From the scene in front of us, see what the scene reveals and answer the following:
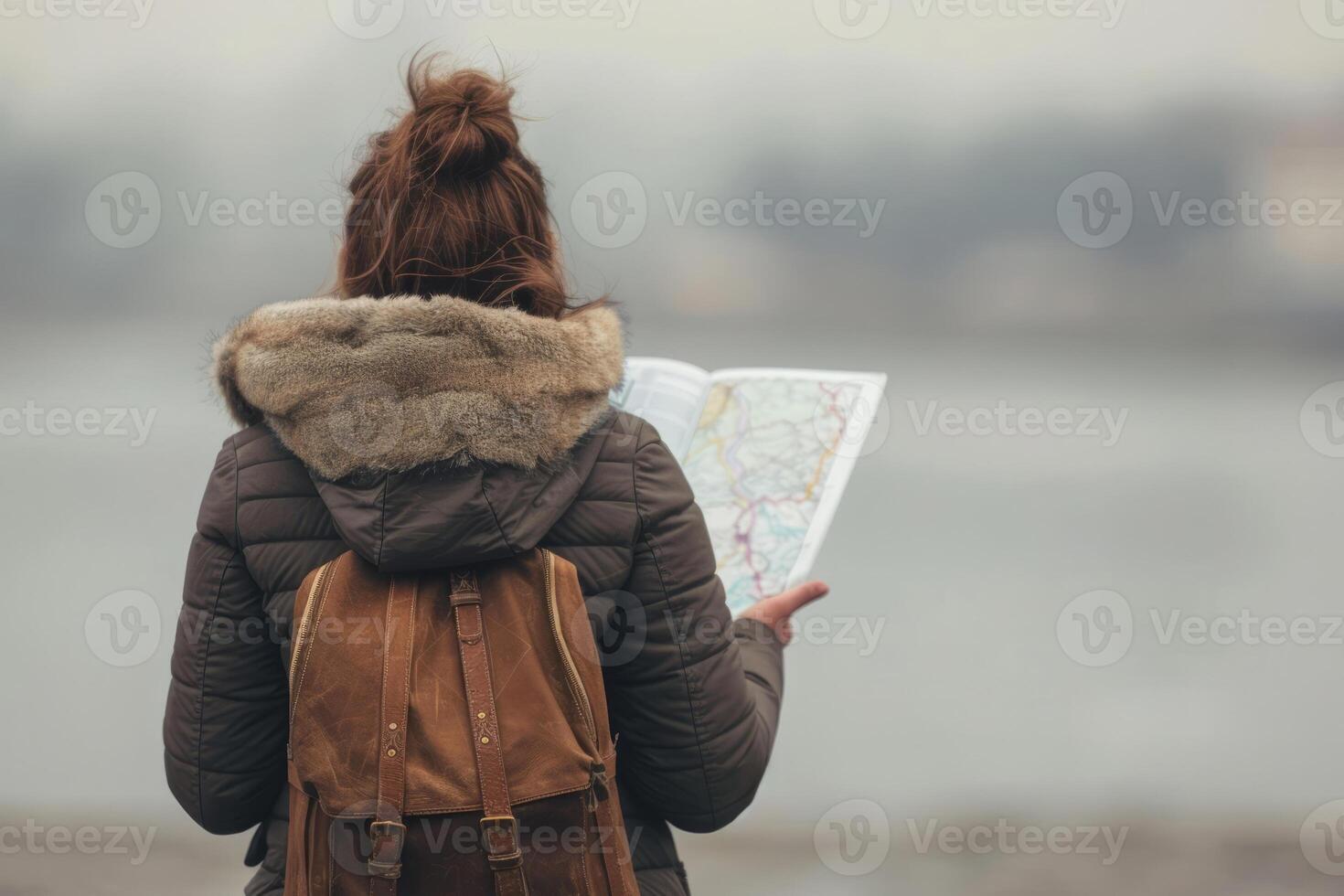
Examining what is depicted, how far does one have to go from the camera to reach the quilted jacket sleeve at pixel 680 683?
47.7 inches

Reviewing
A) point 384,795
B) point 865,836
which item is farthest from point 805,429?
point 865,836

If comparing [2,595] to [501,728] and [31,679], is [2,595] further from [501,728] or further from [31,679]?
[501,728]

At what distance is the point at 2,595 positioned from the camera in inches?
149

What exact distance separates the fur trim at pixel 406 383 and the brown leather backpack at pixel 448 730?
0.37 ft

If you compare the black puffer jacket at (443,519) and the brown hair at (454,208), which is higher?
the brown hair at (454,208)
